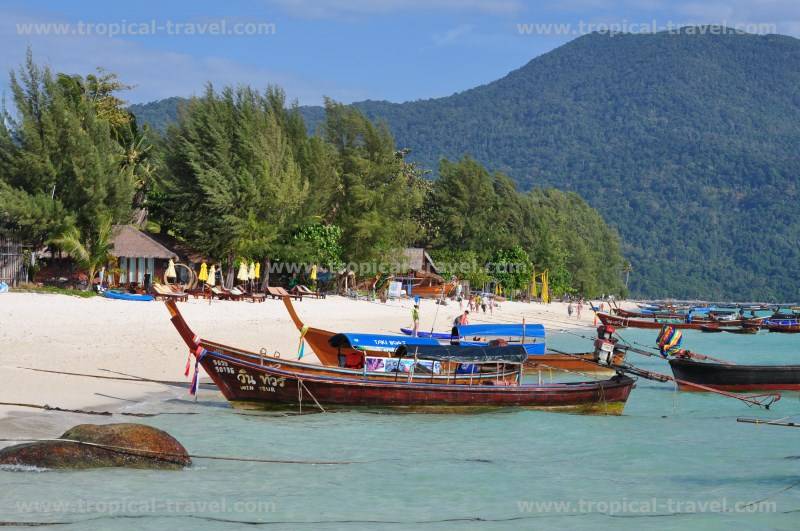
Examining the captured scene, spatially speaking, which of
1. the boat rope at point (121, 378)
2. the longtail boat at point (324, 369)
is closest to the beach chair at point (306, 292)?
the boat rope at point (121, 378)

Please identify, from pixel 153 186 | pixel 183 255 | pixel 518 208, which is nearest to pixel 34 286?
pixel 183 255

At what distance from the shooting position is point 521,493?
14109 millimetres

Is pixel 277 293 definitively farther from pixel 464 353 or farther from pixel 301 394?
pixel 301 394

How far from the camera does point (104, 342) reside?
84.8ft

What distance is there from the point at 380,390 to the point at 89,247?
976 inches

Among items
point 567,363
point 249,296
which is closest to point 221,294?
point 249,296

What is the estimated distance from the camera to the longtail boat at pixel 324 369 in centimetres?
1884

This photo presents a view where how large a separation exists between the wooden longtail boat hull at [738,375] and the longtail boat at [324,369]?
5.65 meters

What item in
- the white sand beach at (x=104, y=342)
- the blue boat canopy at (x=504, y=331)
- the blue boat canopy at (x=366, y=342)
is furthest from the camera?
the blue boat canopy at (x=504, y=331)

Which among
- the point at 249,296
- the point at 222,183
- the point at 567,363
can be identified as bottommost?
the point at 567,363

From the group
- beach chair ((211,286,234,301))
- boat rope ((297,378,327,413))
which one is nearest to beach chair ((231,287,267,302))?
beach chair ((211,286,234,301))

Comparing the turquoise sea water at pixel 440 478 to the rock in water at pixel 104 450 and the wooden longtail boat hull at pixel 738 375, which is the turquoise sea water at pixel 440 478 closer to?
the rock in water at pixel 104 450

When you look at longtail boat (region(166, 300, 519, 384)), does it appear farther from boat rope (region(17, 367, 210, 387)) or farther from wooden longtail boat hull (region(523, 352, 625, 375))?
wooden longtail boat hull (region(523, 352, 625, 375))

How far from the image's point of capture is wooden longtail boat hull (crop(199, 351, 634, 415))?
1920 cm
